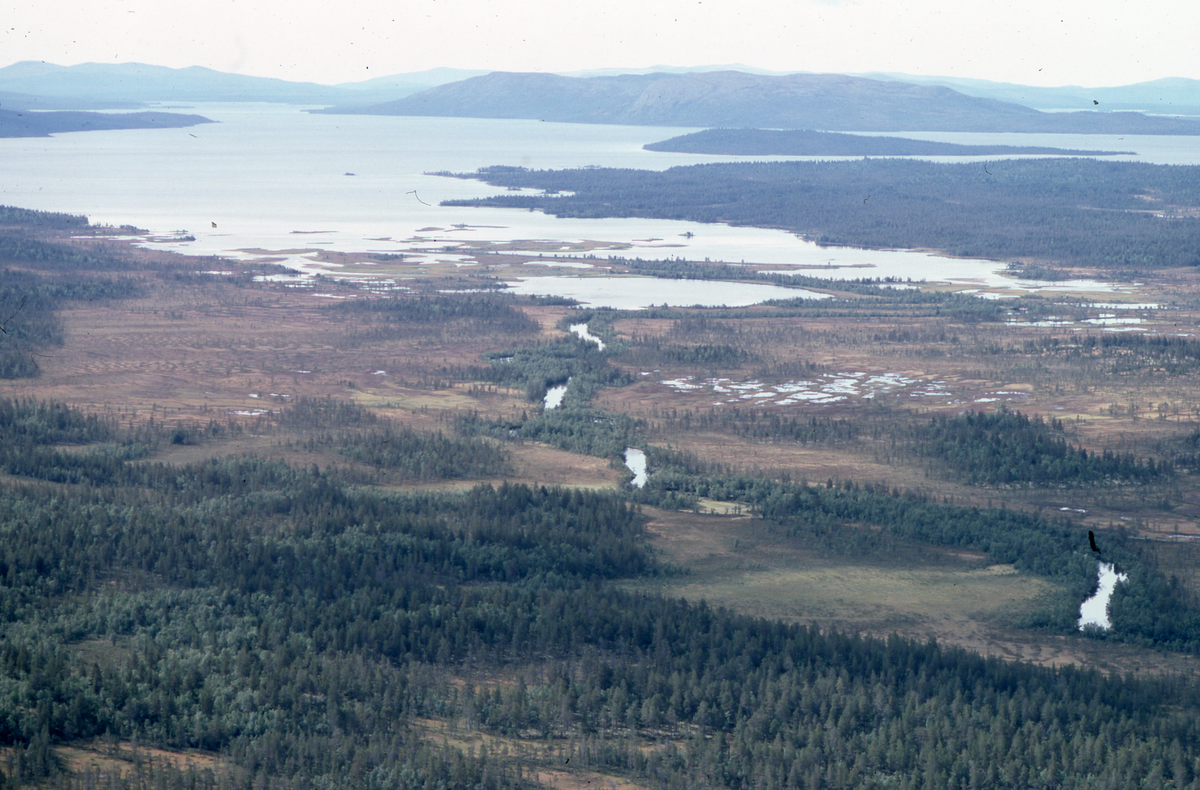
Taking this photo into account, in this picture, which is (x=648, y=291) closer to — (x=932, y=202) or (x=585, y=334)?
(x=585, y=334)

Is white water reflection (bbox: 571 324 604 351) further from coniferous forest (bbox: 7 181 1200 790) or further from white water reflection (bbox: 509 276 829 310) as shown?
coniferous forest (bbox: 7 181 1200 790)

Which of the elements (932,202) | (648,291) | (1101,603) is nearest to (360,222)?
(648,291)

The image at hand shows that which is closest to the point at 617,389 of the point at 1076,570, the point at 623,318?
the point at 623,318

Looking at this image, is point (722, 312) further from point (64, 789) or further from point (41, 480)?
→ point (64, 789)

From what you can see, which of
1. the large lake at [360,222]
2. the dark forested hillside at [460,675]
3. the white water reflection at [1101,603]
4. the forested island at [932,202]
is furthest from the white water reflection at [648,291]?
the dark forested hillside at [460,675]

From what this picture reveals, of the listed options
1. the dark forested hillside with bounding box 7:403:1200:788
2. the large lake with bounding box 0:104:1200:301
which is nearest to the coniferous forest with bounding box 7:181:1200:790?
the dark forested hillside with bounding box 7:403:1200:788
